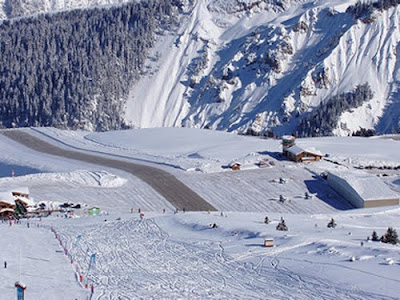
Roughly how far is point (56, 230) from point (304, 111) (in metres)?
104

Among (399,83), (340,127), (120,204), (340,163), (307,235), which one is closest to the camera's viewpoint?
(307,235)

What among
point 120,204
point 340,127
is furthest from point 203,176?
point 340,127

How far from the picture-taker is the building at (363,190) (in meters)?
64.0

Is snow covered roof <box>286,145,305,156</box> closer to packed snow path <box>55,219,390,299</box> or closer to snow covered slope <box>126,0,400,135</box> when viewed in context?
packed snow path <box>55,219,390,299</box>

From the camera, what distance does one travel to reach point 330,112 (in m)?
136

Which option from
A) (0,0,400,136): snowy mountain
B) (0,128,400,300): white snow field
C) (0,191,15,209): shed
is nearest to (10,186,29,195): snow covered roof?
(0,128,400,300): white snow field

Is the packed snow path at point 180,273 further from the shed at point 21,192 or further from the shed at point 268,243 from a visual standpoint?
the shed at point 21,192

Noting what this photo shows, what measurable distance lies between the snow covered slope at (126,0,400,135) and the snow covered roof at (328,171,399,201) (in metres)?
65.4

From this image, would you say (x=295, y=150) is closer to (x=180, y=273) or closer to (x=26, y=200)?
(x=26, y=200)

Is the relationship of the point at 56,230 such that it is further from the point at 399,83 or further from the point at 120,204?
the point at 399,83

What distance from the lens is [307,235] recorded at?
37281 mm

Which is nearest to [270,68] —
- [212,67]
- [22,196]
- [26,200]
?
[212,67]

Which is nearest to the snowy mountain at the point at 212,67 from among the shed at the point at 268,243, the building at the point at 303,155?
the building at the point at 303,155

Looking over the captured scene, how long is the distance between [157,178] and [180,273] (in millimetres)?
42869
